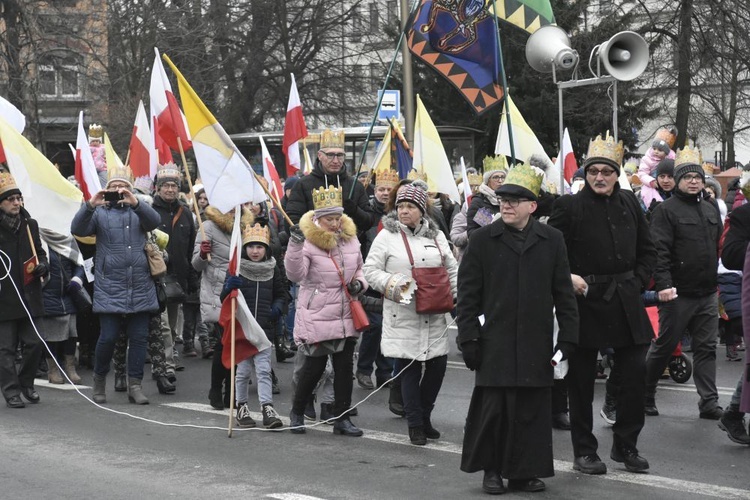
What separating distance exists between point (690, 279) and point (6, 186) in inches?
216

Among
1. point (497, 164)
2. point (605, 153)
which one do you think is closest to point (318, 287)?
point (605, 153)

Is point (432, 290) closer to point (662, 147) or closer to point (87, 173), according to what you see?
point (87, 173)

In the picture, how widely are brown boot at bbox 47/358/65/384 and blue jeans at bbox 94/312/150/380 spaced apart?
1306 millimetres

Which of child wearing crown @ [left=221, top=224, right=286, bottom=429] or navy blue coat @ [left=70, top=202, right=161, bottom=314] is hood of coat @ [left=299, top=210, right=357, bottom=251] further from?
navy blue coat @ [left=70, top=202, right=161, bottom=314]

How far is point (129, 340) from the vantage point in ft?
34.3

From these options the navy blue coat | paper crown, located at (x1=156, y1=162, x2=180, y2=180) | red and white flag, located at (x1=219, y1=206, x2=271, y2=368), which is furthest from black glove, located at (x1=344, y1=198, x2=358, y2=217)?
paper crown, located at (x1=156, y1=162, x2=180, y2=180)

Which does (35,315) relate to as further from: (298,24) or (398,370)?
(298,24)

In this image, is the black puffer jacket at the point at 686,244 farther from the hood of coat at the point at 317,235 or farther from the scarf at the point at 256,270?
the scarf at the point at 256,270

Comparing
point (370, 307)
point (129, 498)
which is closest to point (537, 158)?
point (370, 307)

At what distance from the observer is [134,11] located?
3234 centimetres

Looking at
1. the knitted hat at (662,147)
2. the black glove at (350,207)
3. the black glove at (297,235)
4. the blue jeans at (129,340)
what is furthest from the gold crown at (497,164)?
the knitted hat at (662,147)

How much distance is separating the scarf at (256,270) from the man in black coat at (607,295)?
9.66ft

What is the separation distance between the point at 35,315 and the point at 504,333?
16.3 feet

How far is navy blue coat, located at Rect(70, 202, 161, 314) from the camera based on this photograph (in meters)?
10.2
